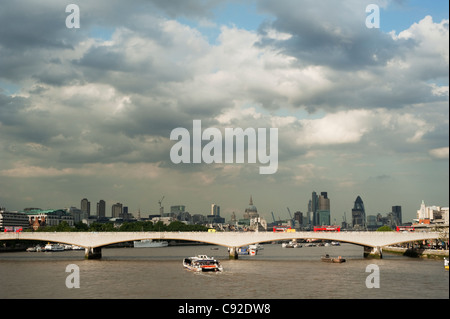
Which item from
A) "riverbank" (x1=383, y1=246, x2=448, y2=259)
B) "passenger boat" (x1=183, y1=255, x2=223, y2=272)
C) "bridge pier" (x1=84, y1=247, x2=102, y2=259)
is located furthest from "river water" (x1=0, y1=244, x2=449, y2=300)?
"riverbank" (x1=383, y1=246, x2=448, y2=259)

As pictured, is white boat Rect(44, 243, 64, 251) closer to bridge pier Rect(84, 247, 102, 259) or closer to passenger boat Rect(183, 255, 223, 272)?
bridge pier Rect(84, 247, 102, 259)

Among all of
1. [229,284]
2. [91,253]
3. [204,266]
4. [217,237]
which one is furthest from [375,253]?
[91,253]

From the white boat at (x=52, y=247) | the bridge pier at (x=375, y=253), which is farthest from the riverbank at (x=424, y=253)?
the white boat at (x=52, y=247)

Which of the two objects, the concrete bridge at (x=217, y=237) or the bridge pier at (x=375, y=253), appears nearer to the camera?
the concrete bridge at (x=217, y=237)

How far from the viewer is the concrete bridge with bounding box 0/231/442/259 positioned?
9062 cm

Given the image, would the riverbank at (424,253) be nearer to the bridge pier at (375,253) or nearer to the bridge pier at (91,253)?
the bridge pier at (375,253)

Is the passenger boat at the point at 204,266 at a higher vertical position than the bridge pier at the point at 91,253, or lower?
higher

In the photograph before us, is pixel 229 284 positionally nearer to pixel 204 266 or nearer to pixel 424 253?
pixel 204 266

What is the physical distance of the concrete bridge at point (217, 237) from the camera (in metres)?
90.6

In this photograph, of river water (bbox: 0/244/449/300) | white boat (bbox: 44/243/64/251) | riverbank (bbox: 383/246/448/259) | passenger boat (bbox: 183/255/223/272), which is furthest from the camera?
white boat (bbox: 44/243/64/251)

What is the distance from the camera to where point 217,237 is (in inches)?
3600
